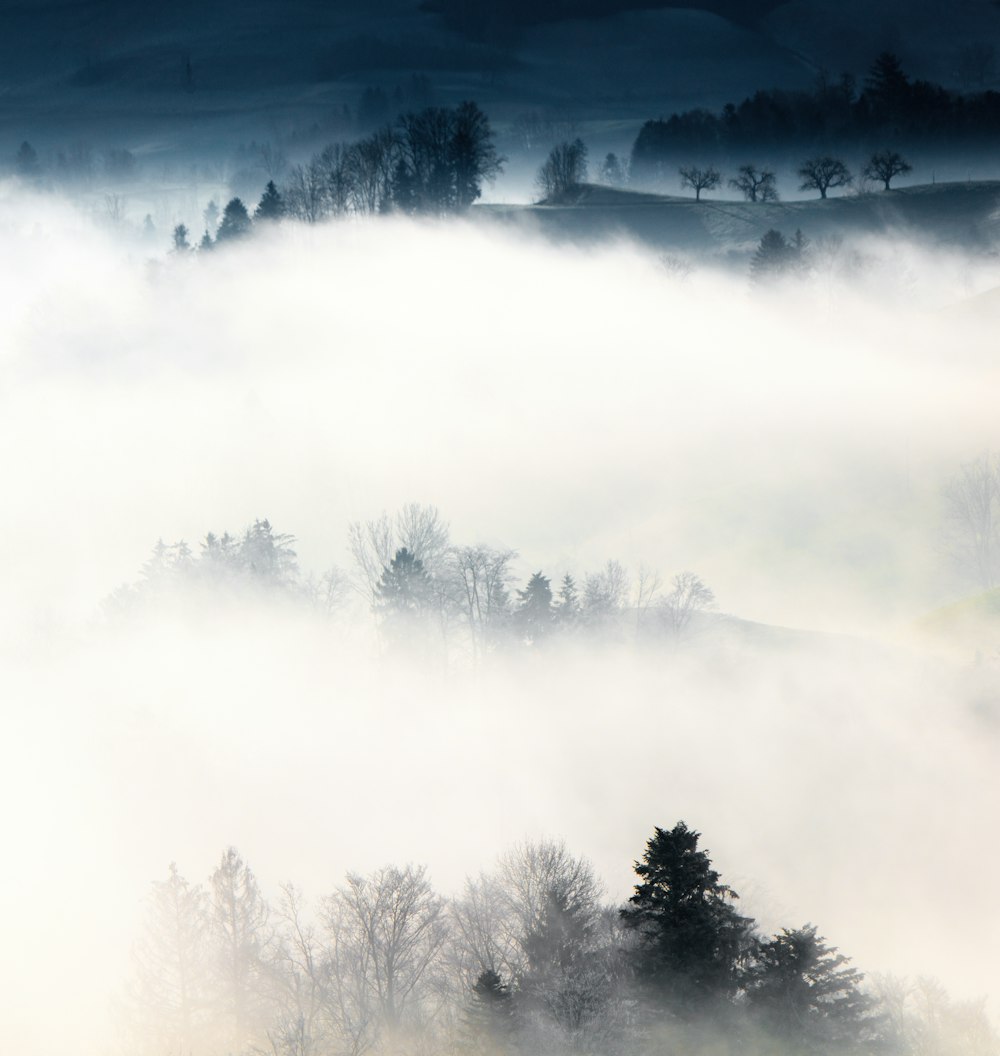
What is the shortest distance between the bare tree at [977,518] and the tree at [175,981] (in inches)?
2012

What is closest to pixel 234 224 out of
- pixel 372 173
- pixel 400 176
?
pixel 372 173

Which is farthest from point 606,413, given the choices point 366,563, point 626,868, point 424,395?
point 626,868

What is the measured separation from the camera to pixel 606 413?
366 feet

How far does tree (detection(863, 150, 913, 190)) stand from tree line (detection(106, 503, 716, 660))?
69.6 meters

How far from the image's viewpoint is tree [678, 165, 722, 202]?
451ft

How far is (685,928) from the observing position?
2773cm

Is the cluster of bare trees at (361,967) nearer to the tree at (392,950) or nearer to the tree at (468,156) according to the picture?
the tree at (392,950)

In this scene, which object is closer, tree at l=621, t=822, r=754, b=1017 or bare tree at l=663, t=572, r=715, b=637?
tree at l=621, t=822, r=754, b=1017

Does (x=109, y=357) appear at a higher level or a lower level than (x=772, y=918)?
higher

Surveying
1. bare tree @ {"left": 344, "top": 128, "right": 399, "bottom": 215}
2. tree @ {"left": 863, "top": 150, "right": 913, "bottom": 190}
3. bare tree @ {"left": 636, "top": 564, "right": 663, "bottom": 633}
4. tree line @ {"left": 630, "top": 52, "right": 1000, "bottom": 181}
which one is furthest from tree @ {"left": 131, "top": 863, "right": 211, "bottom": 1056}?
tree line @ {"left": 630, "top": 52, "right": 1000, "bottom": 181}

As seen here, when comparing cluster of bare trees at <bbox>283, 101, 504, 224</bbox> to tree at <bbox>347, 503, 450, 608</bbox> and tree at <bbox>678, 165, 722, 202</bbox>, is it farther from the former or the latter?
tree at <bbox>347, 503, 450, 608</bbox>

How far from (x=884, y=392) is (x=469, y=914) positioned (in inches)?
2742

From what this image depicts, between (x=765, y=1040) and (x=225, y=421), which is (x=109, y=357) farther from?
(x=765, y=1040)

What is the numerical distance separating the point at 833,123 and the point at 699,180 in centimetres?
2358
